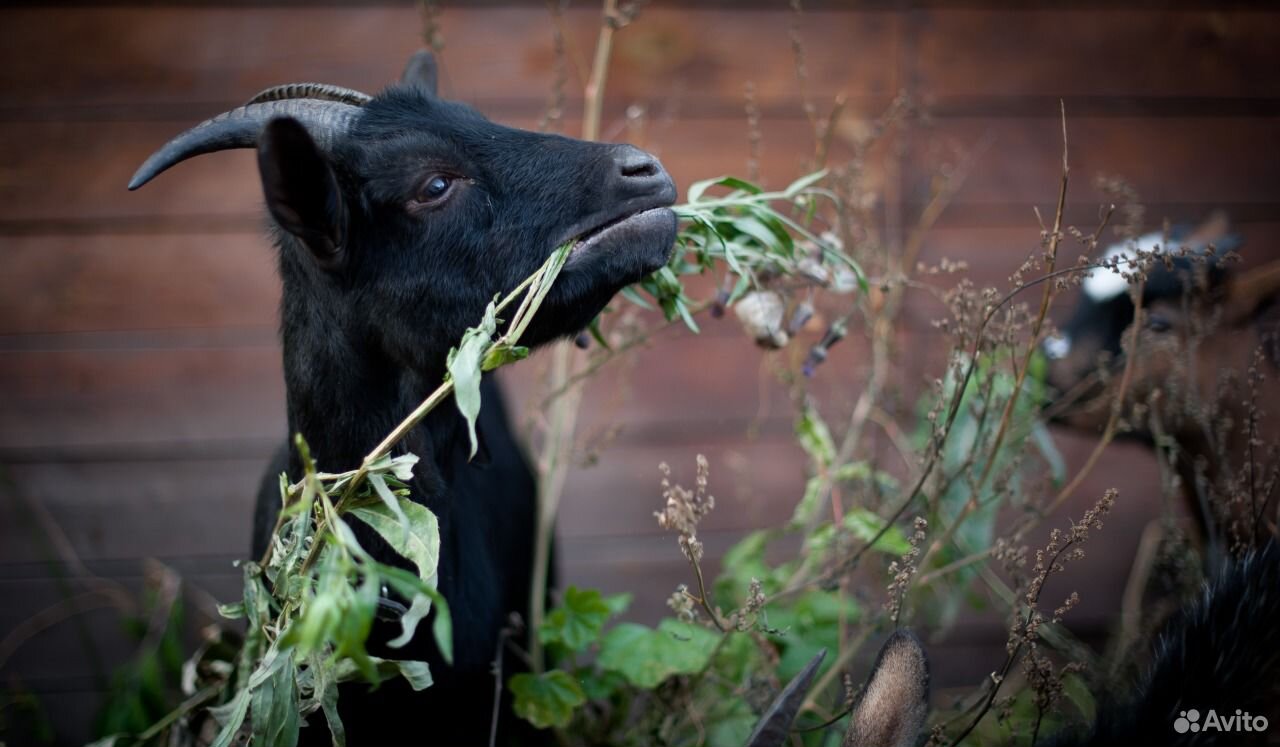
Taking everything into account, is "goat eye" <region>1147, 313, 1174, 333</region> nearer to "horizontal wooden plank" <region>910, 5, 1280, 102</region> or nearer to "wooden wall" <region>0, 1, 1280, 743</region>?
"wooden wall" <region>0, 1, 1280, 743</region>

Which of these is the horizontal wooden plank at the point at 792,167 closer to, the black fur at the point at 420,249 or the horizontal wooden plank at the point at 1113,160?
the horizontal wooden plank at the point at 1113,160

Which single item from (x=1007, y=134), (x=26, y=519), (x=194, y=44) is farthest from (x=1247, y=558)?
(x=26, y=519)

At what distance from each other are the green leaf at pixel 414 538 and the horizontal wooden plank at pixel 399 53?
221 cm

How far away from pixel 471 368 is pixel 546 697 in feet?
3.10

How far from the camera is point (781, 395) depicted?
3.66 meters


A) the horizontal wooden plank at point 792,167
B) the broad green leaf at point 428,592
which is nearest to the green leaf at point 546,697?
the broad green leaf at point 428,592

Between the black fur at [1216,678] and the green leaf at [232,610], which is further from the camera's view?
the green leaf at [232,610]

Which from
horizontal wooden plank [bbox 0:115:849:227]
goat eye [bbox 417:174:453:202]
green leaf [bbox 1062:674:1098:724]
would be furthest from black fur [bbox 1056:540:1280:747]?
horizontal wooden plank [bbox 0:115:849:227]

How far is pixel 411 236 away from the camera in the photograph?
1649 millimetres

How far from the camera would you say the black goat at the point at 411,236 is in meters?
1.58

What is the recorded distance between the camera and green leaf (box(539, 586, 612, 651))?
2072 mm

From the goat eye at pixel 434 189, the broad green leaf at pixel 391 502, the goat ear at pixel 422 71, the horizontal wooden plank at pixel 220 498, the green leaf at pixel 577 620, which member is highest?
the goat ear at pixel 422 71

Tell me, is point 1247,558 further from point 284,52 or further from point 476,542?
point 284,52

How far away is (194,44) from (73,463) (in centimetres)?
155
